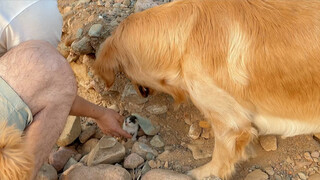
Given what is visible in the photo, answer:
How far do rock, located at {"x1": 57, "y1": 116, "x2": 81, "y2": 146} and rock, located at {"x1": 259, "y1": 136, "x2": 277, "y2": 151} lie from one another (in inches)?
55.6

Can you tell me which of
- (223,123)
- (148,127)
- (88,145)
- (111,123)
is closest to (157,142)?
(148,127)

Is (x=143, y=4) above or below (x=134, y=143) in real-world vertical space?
above

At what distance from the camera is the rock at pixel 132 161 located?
2.68 metres

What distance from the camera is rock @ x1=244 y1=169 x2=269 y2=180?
2633mm

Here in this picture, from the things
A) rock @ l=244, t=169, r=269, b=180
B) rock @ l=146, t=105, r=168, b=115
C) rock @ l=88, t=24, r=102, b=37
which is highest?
rock @ l=88, t=24, r=102, b=37

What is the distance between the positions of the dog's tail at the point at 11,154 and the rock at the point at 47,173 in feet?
2.19

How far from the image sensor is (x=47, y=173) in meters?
2.54

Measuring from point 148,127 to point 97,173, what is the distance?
25.8 inches

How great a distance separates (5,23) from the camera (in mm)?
2191

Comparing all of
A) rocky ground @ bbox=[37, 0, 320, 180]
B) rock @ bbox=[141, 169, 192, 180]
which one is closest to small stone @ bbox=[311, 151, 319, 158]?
rocky ground @ bbox=[37, 0, 320, 180]

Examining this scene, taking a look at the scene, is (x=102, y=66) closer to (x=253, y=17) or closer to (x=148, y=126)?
(x=148, y=126)

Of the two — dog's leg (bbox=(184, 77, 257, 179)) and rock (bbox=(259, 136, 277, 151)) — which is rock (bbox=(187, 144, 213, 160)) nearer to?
dog's leg (bbox=(184, 77, 257, 179))

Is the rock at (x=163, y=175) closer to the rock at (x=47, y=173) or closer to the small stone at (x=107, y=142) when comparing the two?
the small stone at (x=107, y=142)

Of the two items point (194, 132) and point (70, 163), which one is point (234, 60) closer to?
point (194, 132)
